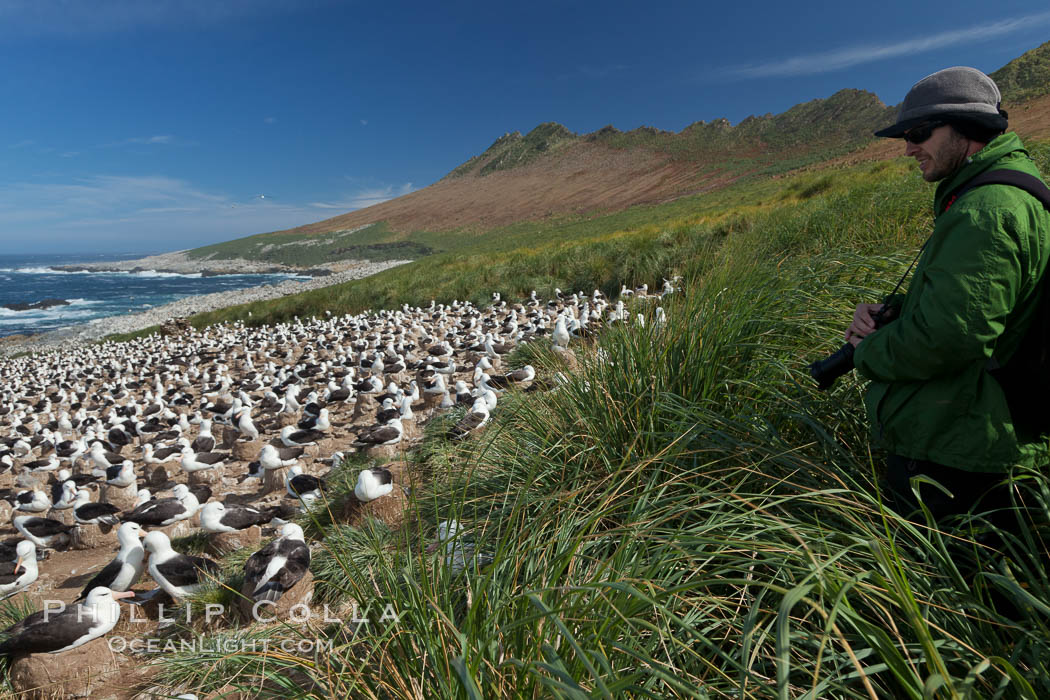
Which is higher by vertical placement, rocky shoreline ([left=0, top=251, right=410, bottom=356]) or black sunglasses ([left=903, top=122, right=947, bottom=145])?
black sunglasses ([left=903, top=122, right=947, bottom=145])

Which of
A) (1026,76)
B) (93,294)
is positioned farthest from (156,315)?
(1026,76)

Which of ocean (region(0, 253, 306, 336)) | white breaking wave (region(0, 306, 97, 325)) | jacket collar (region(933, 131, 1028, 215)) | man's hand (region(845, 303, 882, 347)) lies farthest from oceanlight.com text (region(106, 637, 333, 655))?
white breaking wave (region(0, 306, 97, 325))

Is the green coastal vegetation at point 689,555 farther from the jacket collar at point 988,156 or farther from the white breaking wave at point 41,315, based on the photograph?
the white breaking wave at point 41,315

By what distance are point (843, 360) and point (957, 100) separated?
39.5 inches

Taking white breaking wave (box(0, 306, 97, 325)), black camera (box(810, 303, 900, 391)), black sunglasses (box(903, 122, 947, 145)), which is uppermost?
black sunglasses (box(903, 122, 947, 145))

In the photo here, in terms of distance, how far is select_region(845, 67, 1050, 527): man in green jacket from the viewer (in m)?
1.52

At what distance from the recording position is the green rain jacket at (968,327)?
Result: 1.51m

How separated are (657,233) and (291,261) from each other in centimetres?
8646

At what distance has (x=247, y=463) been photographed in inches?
279

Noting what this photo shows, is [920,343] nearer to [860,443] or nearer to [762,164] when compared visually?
[860,443]

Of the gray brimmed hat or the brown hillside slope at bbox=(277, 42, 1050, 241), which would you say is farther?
the brown hillside slope at bbox=(277, 42, 1050, 241)

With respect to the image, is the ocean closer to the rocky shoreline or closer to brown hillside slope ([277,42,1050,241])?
the rocky shoreline

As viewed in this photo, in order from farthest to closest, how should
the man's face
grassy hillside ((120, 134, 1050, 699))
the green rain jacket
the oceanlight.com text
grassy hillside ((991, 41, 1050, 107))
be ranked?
grassy hillside ((991, 41, 1050, 107)) < the oceanlight.com text < the man's face < the green rain jacket < grassy hillside ((120, 134, 1050, 699))

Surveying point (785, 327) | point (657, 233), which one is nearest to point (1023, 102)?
point (657, 233)
